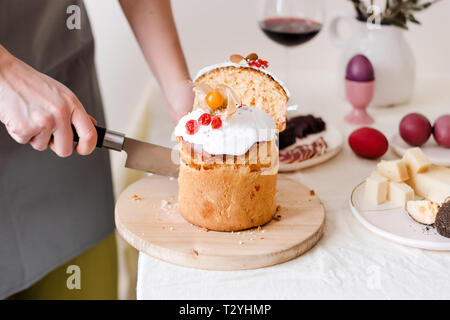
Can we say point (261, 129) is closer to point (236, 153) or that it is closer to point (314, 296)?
point (236, 153)

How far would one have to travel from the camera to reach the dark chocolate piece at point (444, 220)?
0.94 m

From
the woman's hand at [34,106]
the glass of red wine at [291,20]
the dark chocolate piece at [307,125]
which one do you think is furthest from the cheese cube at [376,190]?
the woman's hand at [34,106]

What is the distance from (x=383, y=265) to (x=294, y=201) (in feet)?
0.76

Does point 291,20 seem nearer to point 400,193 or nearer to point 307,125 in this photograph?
point 307,125

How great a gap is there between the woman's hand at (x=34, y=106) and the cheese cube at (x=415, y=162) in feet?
2.11

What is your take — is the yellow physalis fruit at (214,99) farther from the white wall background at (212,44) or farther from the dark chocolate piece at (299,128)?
the white wall background at (212,44)

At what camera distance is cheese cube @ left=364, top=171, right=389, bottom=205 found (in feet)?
3.52

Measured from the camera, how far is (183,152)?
100 cm

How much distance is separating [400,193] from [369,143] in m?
0.27

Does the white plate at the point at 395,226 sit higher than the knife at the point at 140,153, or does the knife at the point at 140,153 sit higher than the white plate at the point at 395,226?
the knife at the point at 140,153

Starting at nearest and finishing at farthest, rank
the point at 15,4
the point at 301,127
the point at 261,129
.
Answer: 1. the point at 261,129
2. the point at 15,4
3. the point at 301,127

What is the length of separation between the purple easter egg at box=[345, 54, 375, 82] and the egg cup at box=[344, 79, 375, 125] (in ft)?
0.04
